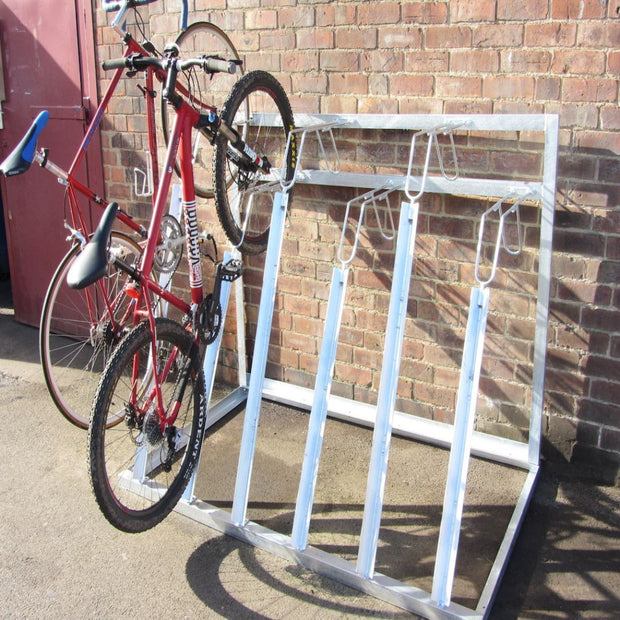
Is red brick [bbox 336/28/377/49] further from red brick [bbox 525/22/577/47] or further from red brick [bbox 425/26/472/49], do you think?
red brick [bbox 525/22/577/47]

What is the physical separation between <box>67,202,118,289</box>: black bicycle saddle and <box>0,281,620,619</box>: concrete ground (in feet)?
3.76

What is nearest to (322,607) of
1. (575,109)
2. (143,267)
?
(143,267)

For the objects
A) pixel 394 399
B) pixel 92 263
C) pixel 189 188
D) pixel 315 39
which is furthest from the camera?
pixel 315 39

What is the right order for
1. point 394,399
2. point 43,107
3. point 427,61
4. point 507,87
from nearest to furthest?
point 394,399 < point 507,87 < point 427,61 < point 43,107

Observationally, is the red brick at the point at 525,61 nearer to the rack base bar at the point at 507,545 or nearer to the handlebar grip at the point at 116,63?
the handlebar grip at the point at 116,63

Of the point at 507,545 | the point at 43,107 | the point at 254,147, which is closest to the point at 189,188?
the point at 254,147

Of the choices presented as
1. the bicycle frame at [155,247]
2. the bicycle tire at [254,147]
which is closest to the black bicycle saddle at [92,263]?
the bicycle frame at [155,247]

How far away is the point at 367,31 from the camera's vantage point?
3.18 m

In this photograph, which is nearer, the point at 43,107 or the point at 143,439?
the point at 143,439

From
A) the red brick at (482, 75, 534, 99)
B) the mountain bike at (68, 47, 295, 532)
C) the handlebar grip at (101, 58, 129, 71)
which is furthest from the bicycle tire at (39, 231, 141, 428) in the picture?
the red brick at (482, 75, 534, 99)

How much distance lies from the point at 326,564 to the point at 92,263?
1.35 metres

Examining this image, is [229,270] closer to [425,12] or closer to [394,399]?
[394,399]

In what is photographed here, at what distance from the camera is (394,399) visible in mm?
2482

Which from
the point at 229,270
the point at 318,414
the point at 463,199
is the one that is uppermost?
the point at 463,199
